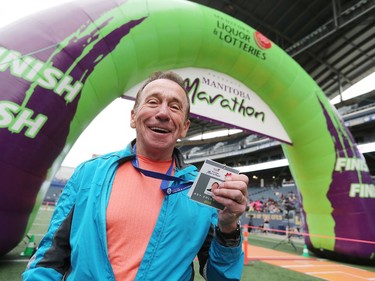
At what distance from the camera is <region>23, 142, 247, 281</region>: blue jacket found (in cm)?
99

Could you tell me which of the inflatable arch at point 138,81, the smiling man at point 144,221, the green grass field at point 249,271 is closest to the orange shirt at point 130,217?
the smiling man at point 144,221

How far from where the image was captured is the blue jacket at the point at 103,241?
Result: 993mm

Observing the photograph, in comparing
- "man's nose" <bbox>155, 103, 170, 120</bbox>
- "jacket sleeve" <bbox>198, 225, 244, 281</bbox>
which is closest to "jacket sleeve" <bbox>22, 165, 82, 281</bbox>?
"man's nose" <bbox>155, 103, 170, 120</bbox>

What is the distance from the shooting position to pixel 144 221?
3.52ft

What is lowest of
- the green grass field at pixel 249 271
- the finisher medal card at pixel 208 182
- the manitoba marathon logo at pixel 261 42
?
the green grass field at pixel 249 271

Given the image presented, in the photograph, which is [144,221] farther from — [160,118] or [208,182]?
[160,118]

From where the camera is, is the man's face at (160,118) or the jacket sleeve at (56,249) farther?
the man's face at (160,118)

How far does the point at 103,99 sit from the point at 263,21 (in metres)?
13.6

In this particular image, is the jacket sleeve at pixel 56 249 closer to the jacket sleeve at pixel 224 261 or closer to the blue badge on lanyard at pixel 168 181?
the blue badge on lanyard at pixel 168 181

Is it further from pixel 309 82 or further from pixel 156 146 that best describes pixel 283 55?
pixel 156 146

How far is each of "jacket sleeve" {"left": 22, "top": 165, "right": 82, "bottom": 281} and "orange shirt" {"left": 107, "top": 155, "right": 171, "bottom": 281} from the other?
19cm

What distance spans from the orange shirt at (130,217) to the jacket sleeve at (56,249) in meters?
0.19

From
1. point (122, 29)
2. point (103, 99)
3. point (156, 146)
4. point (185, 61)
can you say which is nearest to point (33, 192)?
point (103, 99)

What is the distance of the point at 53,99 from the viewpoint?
344cm
